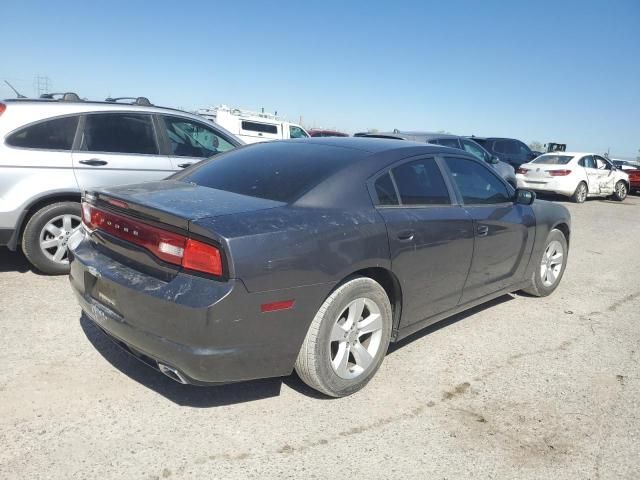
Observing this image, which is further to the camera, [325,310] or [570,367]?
[570,367]

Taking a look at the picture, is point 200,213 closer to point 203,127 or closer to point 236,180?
point 236,180

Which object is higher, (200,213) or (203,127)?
(203,127)

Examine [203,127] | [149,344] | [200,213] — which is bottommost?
[149,344]

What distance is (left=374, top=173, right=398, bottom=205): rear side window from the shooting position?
3.32m

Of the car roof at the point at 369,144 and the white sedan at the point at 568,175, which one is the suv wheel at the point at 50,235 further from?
the white sedan at the point at 568,175

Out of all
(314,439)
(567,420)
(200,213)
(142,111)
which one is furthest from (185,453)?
(142,111)

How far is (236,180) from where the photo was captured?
134 inches

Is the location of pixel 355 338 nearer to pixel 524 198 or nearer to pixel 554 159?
pixel 524 198

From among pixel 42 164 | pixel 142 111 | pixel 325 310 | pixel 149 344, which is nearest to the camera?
pixel 149 344

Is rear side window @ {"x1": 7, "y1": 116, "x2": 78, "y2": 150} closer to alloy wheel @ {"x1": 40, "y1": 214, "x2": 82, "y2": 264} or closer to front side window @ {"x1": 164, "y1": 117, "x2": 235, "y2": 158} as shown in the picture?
alloy wheel @ {"x1": 40, "y1": 214, "x2": 82, "y2": 264}

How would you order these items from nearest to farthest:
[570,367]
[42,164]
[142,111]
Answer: [570,367] → [42,164] → [142,111]

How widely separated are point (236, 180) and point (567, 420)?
8.16 ft

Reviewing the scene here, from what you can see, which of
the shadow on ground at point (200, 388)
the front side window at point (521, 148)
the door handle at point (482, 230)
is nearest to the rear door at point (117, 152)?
the shadow on ground at point (200, 388)

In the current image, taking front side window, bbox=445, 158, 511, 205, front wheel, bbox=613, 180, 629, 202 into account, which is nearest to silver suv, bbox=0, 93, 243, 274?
front side window, bbox=445, 158, 511, 205
